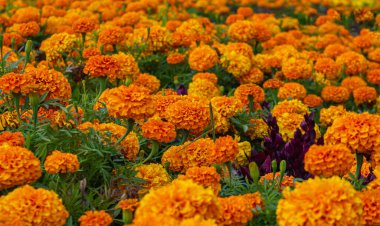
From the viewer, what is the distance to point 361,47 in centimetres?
591

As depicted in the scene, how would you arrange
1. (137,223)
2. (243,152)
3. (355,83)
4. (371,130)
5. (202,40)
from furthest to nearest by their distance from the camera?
(202,40) < (355,83) < (243,152) < (371,130) < (137,223)

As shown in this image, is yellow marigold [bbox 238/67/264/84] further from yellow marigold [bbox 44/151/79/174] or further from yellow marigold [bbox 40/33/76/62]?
yellow marigold [bbox 44/151/79/174]

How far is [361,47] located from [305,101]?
150cm

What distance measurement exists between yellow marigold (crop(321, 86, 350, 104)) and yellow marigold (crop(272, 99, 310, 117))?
2.41ft

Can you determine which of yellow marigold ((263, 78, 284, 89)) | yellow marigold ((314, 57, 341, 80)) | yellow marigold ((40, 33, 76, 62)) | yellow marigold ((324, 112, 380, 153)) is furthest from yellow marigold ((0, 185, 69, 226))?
yellow marigold ((314, 57, 341, 80))

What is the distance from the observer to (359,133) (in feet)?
8.77

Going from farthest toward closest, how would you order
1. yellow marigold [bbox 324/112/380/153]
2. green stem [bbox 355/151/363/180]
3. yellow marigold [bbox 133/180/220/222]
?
green stem [bbox 355/151/363/180], yellow marigold [bbox 324/112/380/153], yellow marigold [bbox 133/180/220/222]

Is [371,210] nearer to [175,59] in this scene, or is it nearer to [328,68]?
[175,59]

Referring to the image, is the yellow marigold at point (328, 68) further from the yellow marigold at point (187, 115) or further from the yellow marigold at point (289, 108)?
the yellow marigold at point (187, 115)

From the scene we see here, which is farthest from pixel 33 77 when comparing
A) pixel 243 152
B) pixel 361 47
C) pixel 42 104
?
pixel 361 47

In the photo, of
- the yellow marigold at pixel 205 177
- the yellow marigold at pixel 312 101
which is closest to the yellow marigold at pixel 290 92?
the yellow marigold at pixel 312 101

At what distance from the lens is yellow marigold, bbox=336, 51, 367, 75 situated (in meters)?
5.28

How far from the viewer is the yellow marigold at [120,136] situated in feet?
10.1

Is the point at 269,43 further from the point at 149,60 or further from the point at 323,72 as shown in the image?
the point at 149,60
